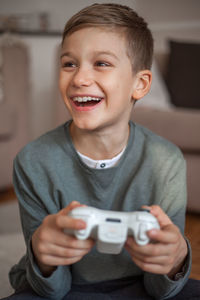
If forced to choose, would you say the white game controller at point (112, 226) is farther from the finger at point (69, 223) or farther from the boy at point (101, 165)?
the boy at point (101, 165)

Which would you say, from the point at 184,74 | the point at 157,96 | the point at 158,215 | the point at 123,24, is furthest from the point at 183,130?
the point at 158,215

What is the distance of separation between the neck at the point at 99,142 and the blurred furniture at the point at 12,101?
115 centimetres

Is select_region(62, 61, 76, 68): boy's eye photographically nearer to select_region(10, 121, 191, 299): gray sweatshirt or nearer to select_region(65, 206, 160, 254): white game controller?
select_region(10, 121, 191, 299): gray sweatshirt

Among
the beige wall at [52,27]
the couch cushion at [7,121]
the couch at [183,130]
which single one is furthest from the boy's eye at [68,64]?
the beige wall at [52,27]

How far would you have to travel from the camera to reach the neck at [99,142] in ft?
2.64

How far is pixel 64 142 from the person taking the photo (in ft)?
2.71

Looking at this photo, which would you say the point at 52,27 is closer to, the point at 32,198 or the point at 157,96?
the point at 157,96

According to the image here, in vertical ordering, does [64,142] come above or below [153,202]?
above

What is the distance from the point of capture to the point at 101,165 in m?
0.81

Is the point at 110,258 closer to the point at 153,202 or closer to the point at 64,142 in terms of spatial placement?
the point at 153,202

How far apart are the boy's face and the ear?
0.05m

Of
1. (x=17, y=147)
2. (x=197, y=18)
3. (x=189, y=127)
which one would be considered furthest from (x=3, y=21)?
(x=189, y=127)

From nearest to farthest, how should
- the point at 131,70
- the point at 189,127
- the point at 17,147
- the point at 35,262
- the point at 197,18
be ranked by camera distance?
1. the point at 35,262
2. the point at 131,70
3. the point at 189,127
4. the point at 17,147
5. the point at 197,18

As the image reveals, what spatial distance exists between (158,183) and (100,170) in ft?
0.44
